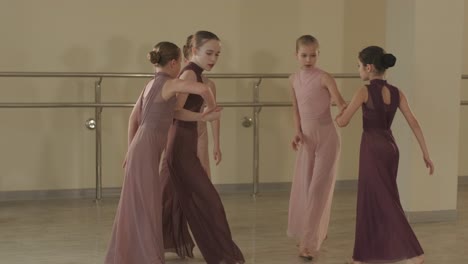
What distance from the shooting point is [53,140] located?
8906mm

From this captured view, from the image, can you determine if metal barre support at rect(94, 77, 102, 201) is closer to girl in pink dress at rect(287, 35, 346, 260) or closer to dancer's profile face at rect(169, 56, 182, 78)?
girl in pink dress at rect(287, 35, 346, 260)

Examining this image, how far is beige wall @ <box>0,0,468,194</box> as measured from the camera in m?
8.78

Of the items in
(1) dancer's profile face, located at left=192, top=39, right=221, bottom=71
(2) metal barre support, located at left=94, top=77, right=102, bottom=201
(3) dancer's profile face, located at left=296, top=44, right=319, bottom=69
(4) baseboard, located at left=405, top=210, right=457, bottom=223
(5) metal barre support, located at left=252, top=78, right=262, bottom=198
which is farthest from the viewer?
(5) metal barre support, located at left=252, top=78, right=262, bottom=198

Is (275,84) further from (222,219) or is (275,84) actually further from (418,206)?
(222,219)

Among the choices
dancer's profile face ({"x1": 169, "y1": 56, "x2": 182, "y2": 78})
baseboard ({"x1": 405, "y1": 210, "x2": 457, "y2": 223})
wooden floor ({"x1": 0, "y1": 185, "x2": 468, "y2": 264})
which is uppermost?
dancer's profile face ({"x1": 169, "y1": 56, "x2": 182, "y2": 78})

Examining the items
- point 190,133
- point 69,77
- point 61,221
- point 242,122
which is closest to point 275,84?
point 242,122

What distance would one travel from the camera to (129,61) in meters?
9.09

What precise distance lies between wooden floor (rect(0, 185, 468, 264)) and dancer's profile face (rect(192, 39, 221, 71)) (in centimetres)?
146

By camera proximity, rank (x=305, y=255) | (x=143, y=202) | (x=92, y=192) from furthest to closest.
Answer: (x=92, y=192) < (x=305, y=255) < (x=143, y=202)

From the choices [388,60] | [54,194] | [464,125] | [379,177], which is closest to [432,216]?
[379,177]

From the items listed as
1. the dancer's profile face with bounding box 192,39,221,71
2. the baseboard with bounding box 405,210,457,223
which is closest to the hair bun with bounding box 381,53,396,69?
the dancer's profile face with bounding box 192,39,221,71

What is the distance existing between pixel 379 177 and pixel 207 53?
1.43 metres

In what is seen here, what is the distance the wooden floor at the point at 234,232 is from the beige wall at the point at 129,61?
1.51 feet

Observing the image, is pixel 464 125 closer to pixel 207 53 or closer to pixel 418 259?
pixel 418 259
